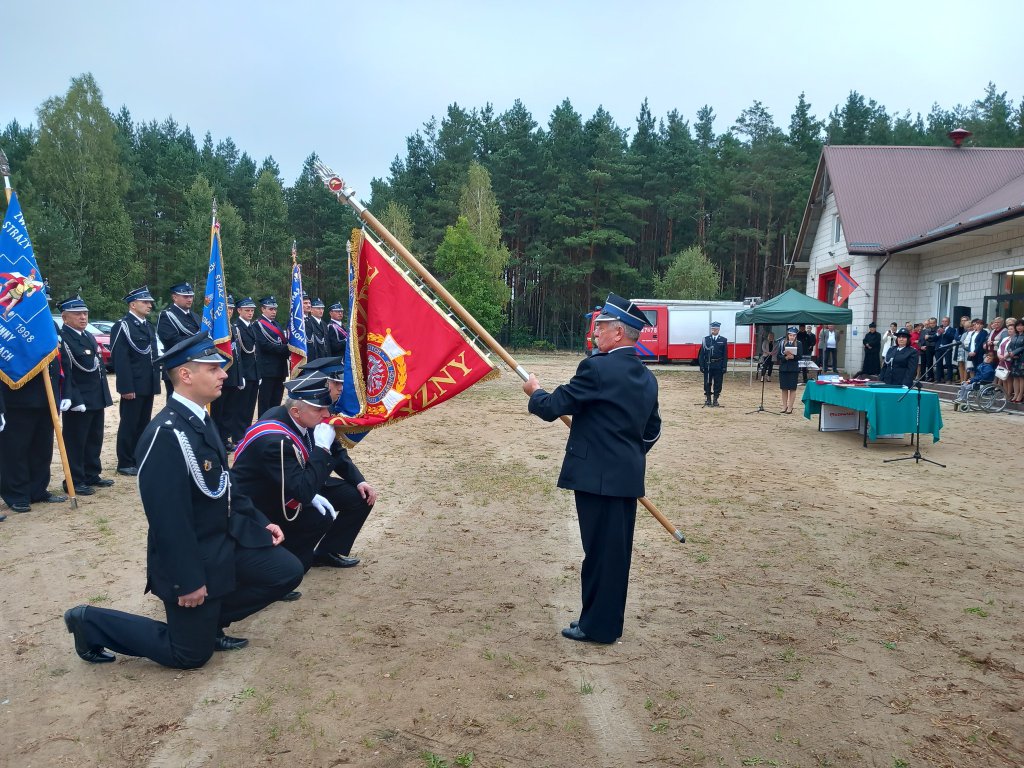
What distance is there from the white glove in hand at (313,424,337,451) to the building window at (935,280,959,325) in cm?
2300

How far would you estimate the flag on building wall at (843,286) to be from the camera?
23.0m

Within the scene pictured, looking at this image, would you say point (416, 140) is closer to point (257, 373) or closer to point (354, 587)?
point (257, 373)

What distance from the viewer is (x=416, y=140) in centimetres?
5556

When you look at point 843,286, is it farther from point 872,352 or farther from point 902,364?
point 902,364

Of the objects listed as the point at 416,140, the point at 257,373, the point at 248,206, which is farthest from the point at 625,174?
the point at 257,373

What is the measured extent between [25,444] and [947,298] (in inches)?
973

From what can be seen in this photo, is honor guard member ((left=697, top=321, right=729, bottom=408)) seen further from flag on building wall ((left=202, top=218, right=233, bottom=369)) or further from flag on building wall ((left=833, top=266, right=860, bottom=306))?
flag on building wall ((left=202, top=218, right=233, bottom=369))

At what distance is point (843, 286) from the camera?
2347 centimetres

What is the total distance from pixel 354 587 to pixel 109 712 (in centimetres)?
194

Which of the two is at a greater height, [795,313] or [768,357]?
[795,313]

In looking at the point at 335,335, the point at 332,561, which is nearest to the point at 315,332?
the point at 335,335

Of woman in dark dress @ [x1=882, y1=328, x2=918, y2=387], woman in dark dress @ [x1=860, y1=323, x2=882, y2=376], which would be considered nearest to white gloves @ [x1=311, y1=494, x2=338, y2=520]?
woman in dark dress @ [x1=882, y1=328, x2=918, y2=387]

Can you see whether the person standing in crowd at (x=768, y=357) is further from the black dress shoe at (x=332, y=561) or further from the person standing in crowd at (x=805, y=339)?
the black dress shoe at (x=332, y=561)

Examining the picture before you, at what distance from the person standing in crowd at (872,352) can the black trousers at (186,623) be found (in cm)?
2210
